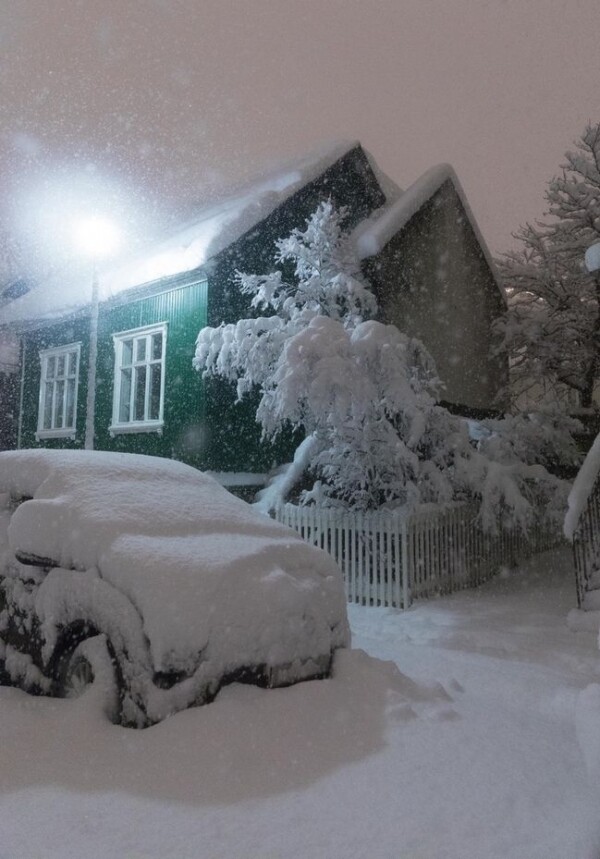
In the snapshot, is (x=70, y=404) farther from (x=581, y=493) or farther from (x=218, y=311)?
(x=581, y=493)

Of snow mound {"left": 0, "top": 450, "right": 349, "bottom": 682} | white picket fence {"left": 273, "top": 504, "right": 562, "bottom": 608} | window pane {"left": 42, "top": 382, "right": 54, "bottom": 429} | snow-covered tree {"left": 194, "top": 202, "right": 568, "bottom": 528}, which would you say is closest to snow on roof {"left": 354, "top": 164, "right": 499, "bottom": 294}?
snow-covered tree {"left": 194, "top": 202, "right": 568, "bottom": 528}

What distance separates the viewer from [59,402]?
54.4 ft

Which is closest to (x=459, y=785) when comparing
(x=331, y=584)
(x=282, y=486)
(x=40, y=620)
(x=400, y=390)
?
(x=331, y=584)

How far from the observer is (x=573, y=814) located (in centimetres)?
304

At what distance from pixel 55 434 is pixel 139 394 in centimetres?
246

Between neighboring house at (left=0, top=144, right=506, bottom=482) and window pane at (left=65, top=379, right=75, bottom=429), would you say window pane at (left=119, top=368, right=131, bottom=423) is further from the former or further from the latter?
window pane at (left=65, top=379, right=75, bottom=429)

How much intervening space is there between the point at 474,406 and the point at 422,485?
8.45m

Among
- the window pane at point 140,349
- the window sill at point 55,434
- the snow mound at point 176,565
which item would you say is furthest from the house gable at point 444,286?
the snow mound at point 176,565

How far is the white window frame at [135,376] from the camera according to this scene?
43.1ft

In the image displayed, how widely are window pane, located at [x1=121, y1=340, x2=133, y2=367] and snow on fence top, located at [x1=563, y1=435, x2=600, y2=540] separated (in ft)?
32.5

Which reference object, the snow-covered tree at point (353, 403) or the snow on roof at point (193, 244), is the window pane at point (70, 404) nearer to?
the snow on roof at point (193, 244)

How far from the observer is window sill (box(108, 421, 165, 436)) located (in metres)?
13.0

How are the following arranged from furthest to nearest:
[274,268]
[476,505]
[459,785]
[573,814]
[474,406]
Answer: [474,406] < [274,268] < [476,505] < [459,785] < [573,814]

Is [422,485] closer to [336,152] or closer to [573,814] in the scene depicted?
[573,814]
